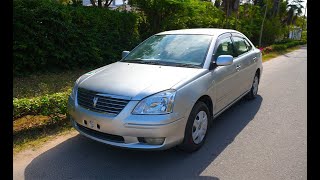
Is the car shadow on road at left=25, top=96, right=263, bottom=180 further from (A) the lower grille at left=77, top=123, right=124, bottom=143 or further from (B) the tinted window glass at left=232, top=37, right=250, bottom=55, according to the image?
(B) the tinted window glass at left=232, top=37, right=250, bottom=55

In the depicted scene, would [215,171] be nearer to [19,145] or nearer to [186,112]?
[186,112]

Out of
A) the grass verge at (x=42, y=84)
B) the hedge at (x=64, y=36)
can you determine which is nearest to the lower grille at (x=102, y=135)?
the grass verge at (x=42, y=84)

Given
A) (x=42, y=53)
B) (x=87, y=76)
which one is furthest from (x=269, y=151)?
(x=42, y=53)

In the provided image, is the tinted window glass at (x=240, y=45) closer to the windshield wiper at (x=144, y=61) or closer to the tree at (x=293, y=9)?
the windshield wiper at (x=144, y=61)

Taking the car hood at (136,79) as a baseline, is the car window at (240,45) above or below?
above

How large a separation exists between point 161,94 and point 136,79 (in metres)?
0.46

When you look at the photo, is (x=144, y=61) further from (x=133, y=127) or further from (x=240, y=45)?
(x=240, y=45)

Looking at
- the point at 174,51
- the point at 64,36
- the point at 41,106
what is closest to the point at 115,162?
the point at 41,106

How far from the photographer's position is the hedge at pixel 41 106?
4.27 metres

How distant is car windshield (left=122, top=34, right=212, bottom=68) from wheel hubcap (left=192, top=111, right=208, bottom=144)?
0.70 meters

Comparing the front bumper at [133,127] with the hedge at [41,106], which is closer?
the front bumper at [133,127]

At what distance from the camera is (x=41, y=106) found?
444cm

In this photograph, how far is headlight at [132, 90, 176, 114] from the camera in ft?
11.0

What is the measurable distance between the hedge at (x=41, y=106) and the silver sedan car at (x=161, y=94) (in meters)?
0.68
